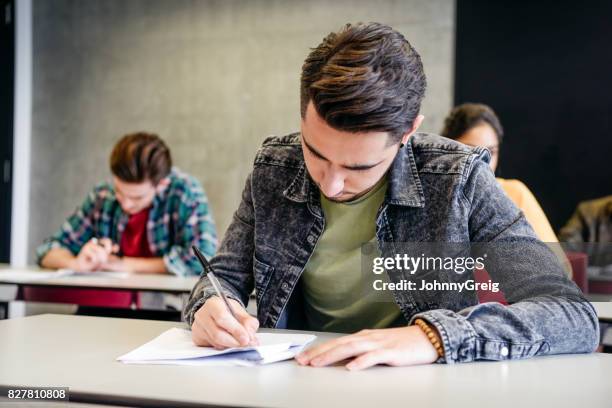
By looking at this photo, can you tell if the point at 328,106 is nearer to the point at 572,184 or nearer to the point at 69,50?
the point at 572,184

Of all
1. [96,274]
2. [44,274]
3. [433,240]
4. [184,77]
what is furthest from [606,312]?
[184,77]

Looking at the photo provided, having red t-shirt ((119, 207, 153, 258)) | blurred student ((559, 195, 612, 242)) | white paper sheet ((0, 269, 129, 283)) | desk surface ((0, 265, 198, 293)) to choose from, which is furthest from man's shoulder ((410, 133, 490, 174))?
blurred student ((559, 195, 612, 242))

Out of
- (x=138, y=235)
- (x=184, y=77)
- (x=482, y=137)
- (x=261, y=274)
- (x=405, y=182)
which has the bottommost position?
(x=138, y=235)

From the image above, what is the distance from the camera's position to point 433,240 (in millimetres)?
1322

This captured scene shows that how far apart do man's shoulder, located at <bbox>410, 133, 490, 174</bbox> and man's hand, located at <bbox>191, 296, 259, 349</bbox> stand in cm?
45

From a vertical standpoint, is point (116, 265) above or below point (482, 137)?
below

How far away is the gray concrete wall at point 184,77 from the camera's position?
4598 millimetres

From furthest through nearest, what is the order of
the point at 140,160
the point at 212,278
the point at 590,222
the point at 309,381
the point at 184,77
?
the point at 184,77, the point at 590,222, the point at 140,160, the point at 212,278, the point at 309,381

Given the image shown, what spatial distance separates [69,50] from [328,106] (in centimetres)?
470

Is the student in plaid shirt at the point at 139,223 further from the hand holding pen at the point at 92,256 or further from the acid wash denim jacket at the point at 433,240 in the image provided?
the acid wash denim jacket at the point at 433,240

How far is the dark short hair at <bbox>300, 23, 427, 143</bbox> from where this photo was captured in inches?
42.9

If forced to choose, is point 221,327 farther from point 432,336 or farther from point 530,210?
point 530,210

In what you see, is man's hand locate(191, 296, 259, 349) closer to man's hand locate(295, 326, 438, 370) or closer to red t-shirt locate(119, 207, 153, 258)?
man's hand locate(295, 326, 438, 370)

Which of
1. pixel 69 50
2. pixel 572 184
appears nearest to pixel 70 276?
pixel 572 184
